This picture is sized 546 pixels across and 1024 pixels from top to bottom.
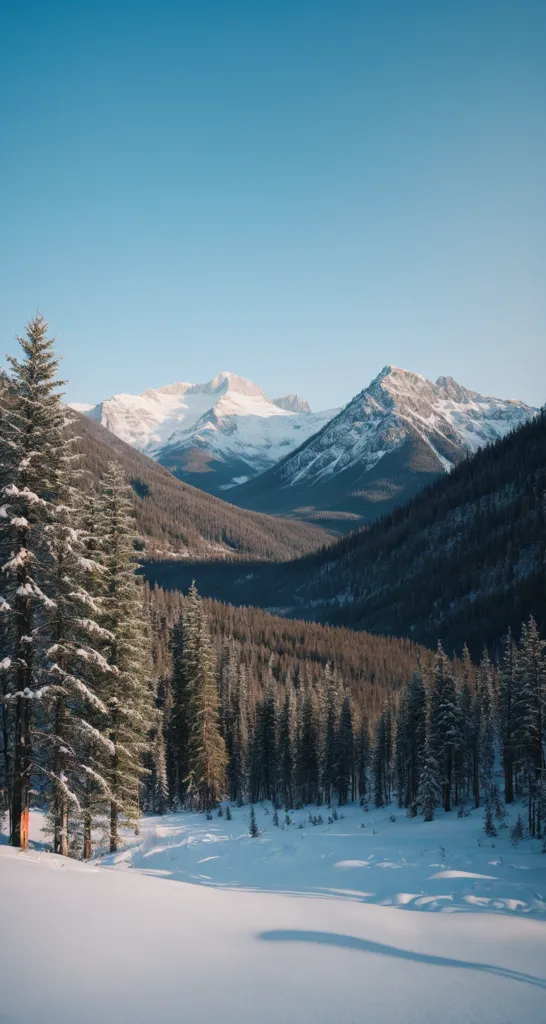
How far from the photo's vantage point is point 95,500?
22.0 metres

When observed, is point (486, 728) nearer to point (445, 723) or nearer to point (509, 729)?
point (509, 729)

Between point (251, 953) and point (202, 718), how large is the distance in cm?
3112

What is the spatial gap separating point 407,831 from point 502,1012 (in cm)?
2448

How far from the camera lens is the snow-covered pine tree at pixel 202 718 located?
3747 cm

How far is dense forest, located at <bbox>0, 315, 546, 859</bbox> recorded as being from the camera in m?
14.8

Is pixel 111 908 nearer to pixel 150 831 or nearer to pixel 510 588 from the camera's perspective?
pixel 150 831

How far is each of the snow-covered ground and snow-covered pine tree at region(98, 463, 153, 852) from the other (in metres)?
7.90

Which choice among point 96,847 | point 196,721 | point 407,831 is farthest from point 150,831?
point 407,831

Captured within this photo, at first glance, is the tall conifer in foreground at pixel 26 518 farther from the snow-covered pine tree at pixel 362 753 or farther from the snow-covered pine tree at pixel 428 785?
the snow-covered pine tree at pixel 362 753

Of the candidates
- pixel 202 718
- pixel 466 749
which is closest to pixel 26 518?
pixel 202 718

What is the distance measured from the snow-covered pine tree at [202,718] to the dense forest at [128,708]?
0.12 metres

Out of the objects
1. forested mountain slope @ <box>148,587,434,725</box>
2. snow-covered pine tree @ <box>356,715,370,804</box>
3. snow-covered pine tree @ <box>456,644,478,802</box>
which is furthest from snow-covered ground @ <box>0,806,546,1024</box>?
forested mountain slope @ <box>148,587,434,725</box>

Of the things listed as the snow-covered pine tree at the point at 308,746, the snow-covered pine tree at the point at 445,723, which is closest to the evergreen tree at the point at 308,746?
the snow-covered pine tree at the point at 308,746

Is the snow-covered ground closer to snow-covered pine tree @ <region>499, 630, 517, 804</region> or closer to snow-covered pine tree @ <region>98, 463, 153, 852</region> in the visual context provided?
snow-covered pine tree @ <region>98, 463, 153, 852</region>
